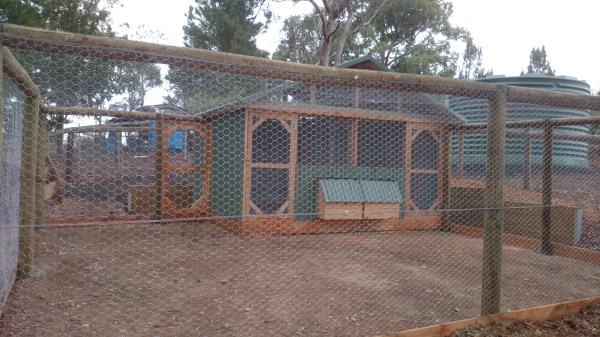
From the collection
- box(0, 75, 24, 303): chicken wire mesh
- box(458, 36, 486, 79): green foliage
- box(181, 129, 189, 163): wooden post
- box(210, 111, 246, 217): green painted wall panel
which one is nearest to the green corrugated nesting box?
box(210, 111, 246, 217): green painted wall panel

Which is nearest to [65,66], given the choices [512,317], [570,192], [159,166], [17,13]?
[512,317]

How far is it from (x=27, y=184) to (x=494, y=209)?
11.3 feet

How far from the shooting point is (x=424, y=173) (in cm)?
706

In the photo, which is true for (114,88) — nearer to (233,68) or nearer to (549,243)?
(233,68)

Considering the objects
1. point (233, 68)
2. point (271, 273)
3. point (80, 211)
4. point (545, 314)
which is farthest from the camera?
point (80, 211)

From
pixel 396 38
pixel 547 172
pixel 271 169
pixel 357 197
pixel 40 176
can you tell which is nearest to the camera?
pixel 40 176

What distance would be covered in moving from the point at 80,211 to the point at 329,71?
557 centimetres

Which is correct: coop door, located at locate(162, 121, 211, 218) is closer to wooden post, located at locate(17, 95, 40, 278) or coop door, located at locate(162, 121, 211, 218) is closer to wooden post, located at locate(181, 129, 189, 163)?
wooden post, located at locate(181, 129, 189, 163)

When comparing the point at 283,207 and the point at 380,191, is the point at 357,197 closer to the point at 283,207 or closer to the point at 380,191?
the point at 380,191

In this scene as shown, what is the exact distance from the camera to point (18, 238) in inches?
136

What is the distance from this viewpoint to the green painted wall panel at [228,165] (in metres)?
6.24

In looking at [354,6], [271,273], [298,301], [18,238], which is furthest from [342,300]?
[354,6]

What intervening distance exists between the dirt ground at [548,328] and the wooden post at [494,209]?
135 mm

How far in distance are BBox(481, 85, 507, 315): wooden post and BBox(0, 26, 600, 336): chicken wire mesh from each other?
0.03ft
